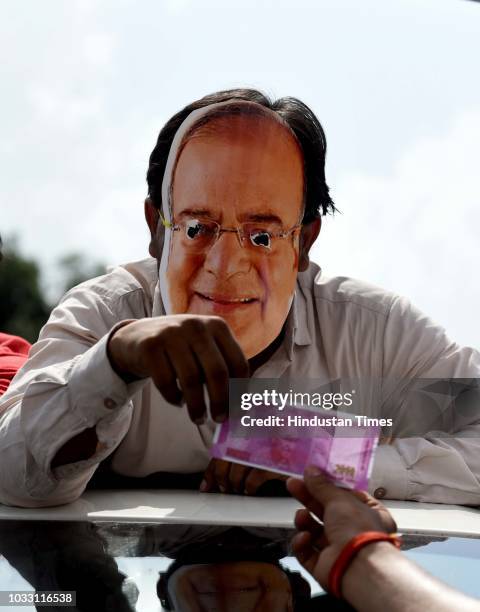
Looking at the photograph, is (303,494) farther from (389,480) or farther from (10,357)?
(10,357)

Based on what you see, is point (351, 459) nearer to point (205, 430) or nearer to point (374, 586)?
point (374, 586)

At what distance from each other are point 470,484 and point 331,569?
1.31 metres

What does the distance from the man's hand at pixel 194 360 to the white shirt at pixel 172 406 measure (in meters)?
0.26

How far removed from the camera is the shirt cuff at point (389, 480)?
2680 millimetres

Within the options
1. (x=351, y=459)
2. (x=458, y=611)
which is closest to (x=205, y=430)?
(x=351, y=459)

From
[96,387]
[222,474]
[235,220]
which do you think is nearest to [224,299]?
[235,220]

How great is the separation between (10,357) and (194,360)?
2.17 m

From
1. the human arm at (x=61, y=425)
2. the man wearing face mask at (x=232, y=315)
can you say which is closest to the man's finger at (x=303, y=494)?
the human arm at (x=61, y=425)

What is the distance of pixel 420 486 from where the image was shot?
2705 mm

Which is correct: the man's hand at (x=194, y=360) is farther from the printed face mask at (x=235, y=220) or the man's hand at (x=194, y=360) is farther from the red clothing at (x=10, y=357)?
the red clothing at (x=10, y=357)

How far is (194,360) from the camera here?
176cm

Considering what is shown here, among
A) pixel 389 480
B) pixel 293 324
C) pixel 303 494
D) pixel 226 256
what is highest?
pixel 226 256

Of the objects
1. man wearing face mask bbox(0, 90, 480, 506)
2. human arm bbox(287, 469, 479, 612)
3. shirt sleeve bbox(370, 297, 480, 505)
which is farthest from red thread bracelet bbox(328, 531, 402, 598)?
shirt sleeve bbox(370, 297, 480, 505)

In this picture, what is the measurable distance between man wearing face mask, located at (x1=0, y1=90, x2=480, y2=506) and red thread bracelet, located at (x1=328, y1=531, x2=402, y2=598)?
0.85 m
